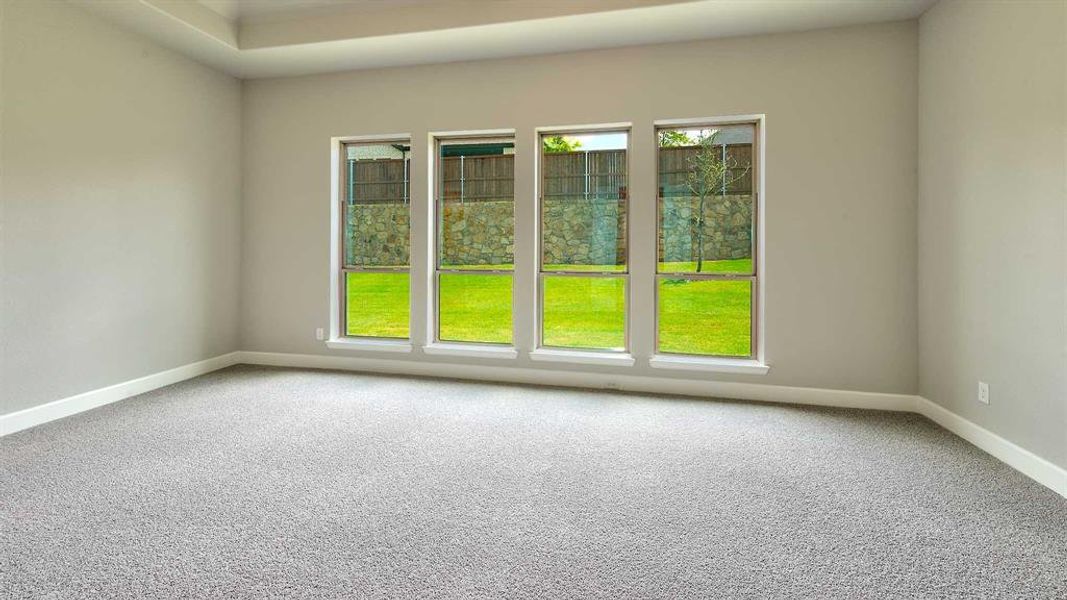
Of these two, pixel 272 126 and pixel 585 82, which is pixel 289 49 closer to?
pixel 272 126

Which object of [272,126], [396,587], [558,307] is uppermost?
[272,126]

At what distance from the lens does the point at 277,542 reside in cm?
200

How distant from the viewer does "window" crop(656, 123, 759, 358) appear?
428 centimetres

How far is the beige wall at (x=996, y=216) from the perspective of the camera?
2.55m

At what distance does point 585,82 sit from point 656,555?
3626 millimetres


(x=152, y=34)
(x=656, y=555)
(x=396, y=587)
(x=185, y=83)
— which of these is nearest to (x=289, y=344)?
(x=185, y=83)

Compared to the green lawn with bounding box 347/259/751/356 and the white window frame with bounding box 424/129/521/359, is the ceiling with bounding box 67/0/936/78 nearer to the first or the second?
the white window frame with bounding box 424/129/521/359

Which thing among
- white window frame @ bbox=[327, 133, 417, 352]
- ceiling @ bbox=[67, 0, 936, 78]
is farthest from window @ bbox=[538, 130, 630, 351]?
white window frame @ bbox=[327, 133, 417, 352]

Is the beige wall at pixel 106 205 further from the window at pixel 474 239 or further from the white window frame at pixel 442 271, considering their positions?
the window at pixel 474 239

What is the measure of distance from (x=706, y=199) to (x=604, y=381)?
168 cm

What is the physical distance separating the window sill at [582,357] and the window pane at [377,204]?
1.55m

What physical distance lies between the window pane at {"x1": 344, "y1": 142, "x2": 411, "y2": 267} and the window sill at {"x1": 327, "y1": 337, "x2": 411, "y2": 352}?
2.37 ft

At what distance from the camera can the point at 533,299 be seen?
4.64 metres

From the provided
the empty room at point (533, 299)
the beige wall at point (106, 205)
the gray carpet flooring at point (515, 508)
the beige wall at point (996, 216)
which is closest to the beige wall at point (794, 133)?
the empty room at point (533, 299)
